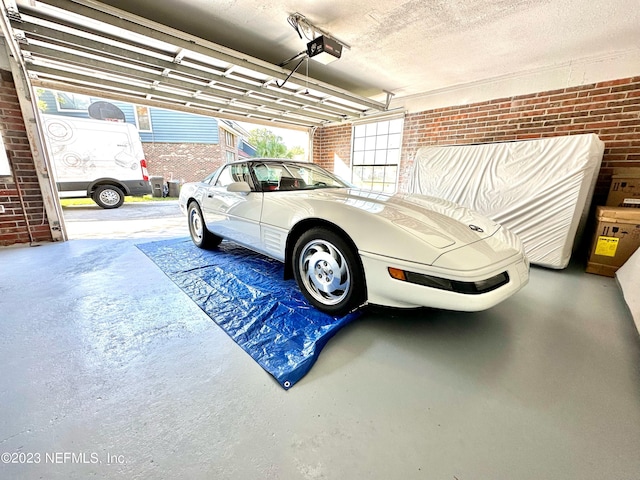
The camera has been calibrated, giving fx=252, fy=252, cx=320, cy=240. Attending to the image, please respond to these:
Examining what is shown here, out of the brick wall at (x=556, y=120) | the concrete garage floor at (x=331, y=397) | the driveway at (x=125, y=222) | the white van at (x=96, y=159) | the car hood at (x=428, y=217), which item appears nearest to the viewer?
the concrete garage floor at (x=331, y=397)

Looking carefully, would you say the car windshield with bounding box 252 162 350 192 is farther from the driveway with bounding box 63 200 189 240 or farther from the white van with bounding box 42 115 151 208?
the white van with bounding box 42 115 151 208

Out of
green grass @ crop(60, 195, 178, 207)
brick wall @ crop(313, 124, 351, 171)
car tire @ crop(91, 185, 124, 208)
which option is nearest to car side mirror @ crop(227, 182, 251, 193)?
brick wall @ crop(313, 124, 351, 171)

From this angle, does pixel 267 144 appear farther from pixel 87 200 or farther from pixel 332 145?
pixel 332 145

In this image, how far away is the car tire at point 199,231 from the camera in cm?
324

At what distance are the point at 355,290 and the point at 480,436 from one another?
87 centimetres

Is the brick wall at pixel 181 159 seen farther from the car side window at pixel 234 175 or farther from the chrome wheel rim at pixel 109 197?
the car side window at pixel 234 175

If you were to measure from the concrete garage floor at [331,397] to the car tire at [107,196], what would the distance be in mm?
5865

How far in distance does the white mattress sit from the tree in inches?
545

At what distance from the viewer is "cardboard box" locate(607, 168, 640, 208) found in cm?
272

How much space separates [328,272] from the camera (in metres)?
1.80

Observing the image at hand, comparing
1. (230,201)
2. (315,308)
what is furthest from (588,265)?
(230,201)

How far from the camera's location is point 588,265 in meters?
2.80

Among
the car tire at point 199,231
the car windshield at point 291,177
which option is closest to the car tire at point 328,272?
the car windshield at point 291,177

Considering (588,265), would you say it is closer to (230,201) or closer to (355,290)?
(355,290)
